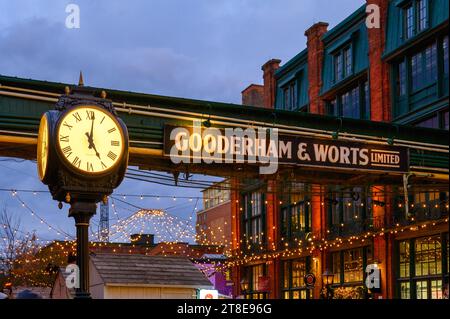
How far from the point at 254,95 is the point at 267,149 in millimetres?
36562

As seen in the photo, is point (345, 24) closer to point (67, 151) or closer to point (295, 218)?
point (295, 218)

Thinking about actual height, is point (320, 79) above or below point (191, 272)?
above

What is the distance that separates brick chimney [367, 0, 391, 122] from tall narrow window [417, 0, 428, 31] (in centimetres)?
236

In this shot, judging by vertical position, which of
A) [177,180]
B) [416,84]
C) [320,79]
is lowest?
[177,180]

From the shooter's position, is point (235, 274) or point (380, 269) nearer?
point (380, 269)

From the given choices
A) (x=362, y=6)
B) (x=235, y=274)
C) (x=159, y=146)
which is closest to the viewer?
(x=159, y=146)

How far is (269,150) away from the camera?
1191 cm

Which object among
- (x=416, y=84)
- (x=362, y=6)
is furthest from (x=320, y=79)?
(x=416, y=84)

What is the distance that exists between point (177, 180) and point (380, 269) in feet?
69.7

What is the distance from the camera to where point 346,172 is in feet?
41.4

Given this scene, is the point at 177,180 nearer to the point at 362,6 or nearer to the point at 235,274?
the point at 362,6

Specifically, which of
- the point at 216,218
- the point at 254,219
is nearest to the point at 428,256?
the point at 254,219

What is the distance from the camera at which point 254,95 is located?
4825cm
